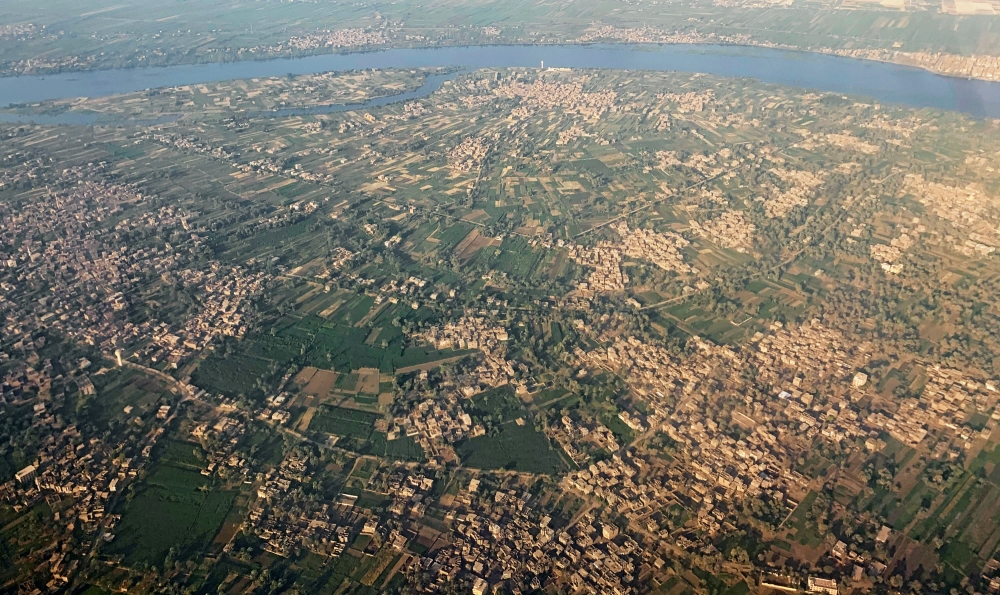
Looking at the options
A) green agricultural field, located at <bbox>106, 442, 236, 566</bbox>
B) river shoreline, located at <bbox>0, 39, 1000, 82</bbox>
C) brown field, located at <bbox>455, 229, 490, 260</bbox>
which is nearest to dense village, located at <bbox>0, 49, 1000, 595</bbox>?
green agricultural field, located at <bbox>106, 442, 236, 566</bbox>

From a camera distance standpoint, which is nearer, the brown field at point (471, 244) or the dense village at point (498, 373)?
the dense village at point (498, 373)

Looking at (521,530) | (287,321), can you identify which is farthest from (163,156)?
(521,530)

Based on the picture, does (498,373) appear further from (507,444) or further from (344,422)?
(344,422)

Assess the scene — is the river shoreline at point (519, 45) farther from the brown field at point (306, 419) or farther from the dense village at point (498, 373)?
the brown field at point (306, 419)

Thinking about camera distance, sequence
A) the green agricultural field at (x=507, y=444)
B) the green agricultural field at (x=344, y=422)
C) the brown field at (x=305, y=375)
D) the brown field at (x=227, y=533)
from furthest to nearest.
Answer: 1. the brown field at (x=305, y=375)
2. the green agricultural field at (x=344, y=422)
3. the green agricultural field at (x=507, y=444)
4. the brown field at (x=227, y=533)

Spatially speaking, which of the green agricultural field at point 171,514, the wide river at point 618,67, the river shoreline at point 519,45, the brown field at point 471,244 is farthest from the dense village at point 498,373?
the river shoreline at point 519,45

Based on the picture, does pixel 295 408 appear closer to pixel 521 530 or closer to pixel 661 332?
pixel 521 530

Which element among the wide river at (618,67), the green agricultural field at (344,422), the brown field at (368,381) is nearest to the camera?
the green agricultural field at (344,422)

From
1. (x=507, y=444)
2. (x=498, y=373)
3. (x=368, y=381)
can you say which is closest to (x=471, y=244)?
(x=498, y=373)

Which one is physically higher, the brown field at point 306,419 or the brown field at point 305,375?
the brown field at point 305,375
